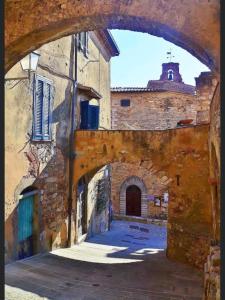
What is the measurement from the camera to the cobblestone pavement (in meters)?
5.92

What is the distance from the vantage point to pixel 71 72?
35.1 feet

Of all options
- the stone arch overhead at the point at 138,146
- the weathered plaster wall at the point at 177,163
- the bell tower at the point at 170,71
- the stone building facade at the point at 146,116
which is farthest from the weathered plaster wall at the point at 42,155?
the bell tower at the point at 170,71

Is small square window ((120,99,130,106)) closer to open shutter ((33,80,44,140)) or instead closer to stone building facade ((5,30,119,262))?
stone building facade ((5,30,119,262))

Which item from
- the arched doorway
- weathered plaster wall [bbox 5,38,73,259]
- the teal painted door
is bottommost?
the arched doorway

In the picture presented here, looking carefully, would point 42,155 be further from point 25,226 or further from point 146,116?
point 146,116

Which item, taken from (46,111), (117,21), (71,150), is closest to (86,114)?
(71,150)

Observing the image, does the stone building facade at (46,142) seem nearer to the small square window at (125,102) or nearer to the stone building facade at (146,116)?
the stone building facade at (146,116)

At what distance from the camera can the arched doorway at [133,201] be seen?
2008 cm

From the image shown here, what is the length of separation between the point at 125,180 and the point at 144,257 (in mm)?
10473

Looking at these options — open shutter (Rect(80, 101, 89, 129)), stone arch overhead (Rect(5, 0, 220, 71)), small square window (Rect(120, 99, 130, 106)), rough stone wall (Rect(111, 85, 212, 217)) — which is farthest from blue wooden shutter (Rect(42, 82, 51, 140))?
small square window (Rect(120, 99, 130, 106))

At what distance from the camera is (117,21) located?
3594mm

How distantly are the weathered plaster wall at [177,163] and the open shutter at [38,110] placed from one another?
2501 mm

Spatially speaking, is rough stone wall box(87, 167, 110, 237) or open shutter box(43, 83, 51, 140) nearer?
open shutter box(43, 83, 51, 140)

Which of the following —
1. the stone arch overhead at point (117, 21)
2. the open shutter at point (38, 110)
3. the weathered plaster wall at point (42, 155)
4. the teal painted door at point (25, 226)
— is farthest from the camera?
the open shutter at point (38, 110)
